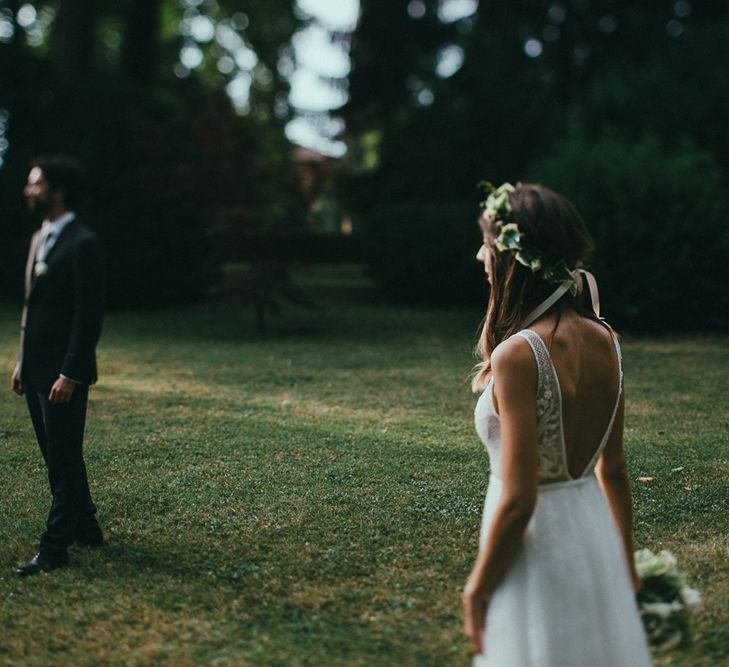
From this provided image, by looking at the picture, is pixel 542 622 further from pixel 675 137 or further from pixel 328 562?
pixel 675 137

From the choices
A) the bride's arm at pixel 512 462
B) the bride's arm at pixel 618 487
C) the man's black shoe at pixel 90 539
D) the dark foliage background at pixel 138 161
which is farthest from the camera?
the dark foliage background at pixel 138 161

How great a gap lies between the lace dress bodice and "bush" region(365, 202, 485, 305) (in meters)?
16.1

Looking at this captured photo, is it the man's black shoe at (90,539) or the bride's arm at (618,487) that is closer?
the bride's arm at (618,487)

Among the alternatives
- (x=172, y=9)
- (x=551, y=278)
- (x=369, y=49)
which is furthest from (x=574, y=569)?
(x=172, y=9)

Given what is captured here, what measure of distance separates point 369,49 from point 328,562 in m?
24.9

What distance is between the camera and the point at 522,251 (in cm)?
272

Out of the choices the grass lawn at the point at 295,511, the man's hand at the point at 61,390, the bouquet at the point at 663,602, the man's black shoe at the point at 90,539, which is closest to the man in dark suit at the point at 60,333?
the man's hand at the point at 61,390

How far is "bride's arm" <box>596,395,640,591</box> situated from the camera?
3.04m

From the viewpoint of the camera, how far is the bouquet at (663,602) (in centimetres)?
306

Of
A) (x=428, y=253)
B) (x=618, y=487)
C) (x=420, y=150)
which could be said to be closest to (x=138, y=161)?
(x=428, y=253)

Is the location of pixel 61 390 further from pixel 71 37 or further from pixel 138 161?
pixel 71 37

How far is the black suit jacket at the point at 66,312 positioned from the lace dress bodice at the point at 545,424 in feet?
8.79

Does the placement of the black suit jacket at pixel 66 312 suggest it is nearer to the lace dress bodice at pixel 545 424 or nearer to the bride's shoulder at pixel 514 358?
the lace dress bodice at pixel 545 424

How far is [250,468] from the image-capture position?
7.02 metres
